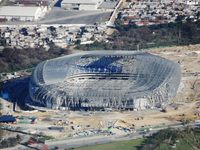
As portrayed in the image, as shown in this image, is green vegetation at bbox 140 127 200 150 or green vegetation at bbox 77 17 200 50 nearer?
green vegetation at bbox 140 127 200 150

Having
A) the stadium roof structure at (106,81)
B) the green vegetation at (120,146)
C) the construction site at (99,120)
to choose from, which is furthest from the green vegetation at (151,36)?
the green vegetation at (120,146)

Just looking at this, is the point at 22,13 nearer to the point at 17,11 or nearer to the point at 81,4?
the point at 17,11

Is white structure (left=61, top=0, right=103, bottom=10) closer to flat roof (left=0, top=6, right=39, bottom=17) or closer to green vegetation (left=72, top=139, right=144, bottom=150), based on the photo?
flat roof (left=0, top=6, right=39, bottom=17)

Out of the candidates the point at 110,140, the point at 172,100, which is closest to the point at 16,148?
the point at 110,140

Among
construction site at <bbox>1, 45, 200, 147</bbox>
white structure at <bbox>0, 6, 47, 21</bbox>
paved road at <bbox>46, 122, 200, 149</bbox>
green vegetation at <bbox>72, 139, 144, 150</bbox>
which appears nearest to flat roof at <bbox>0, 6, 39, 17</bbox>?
white structure at <bbox>0, 6, 47, 21</bbox>

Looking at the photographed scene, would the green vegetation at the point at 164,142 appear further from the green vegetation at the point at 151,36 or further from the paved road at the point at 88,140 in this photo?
the green vegetation at the point at 151,36

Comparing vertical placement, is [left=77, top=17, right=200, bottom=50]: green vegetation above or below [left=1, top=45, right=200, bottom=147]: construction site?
above

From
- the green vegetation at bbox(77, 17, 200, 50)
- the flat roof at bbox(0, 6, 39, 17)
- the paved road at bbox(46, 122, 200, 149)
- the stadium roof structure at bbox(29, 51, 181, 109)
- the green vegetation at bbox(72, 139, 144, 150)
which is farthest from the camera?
the flat roof at bbox(0, 6, 39, 17)
